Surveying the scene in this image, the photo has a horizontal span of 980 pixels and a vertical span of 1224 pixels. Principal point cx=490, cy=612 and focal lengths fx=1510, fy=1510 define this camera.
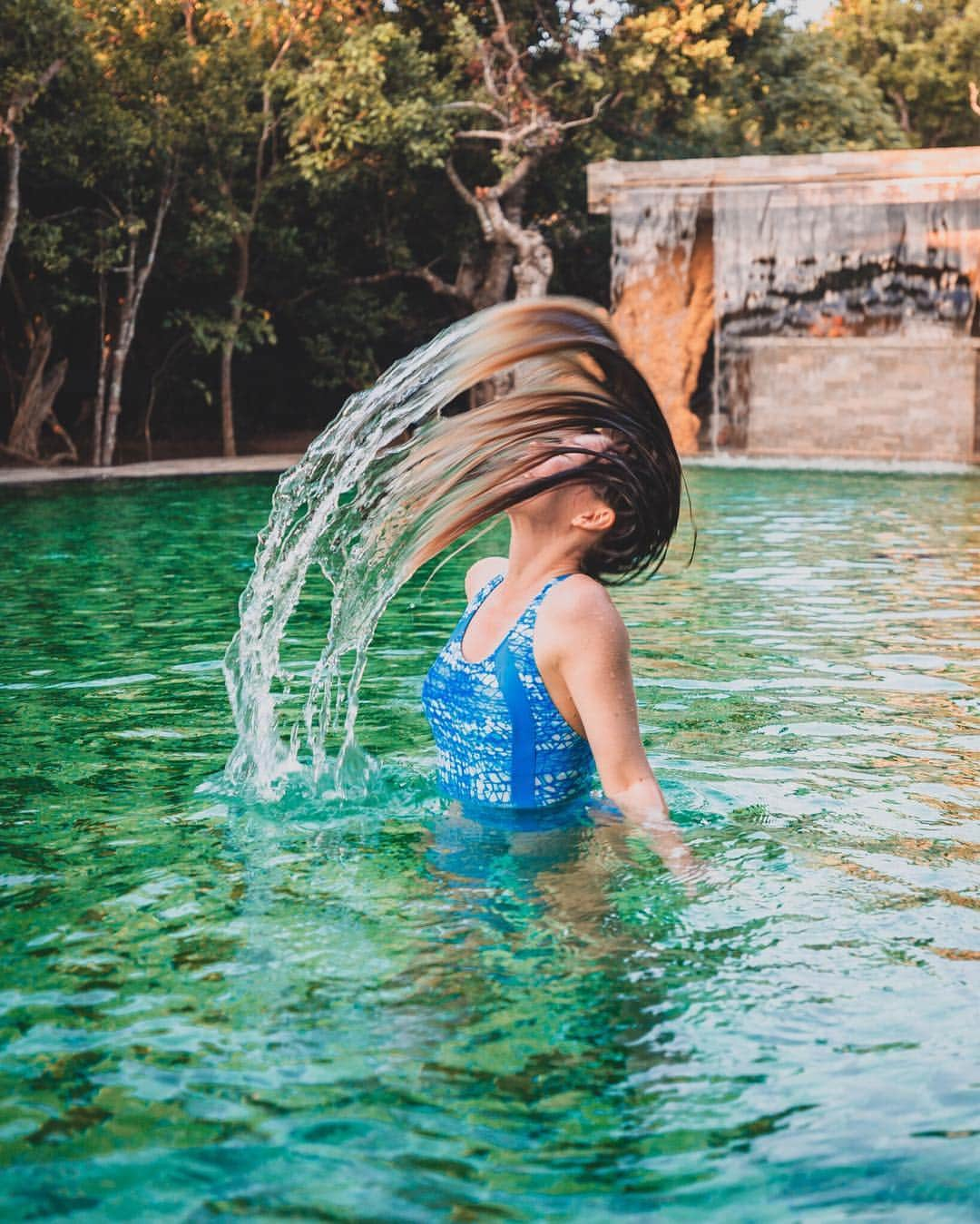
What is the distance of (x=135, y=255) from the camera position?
23.2 meters

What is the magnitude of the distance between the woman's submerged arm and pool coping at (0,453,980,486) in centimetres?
1683

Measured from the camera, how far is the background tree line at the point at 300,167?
2091 cm

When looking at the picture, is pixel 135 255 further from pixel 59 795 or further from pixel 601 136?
pixel 59 795

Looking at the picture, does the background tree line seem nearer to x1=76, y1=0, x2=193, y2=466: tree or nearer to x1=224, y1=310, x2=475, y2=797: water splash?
x1=76, y1=0, x2=193, y2=466: tree

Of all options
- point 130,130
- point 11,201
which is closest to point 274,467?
point 130,130

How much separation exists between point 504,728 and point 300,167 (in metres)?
21.6

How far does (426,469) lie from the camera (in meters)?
4.01

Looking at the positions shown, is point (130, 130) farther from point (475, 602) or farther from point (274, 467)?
point (475, 602)

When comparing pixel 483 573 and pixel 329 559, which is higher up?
pixel 483 573

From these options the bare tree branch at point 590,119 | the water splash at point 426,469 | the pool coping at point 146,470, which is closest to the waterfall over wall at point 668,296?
the bare tree branch at point 590,119

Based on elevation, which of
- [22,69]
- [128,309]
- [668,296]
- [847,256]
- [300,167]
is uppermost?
[22,69]

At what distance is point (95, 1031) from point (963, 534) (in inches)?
437

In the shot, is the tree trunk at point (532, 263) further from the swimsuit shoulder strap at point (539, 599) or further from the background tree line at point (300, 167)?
the swimsuit shoulder strap at point (539, 599)

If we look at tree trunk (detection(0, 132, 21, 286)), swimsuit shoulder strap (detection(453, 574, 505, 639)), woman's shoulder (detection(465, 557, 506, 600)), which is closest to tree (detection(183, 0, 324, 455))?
tree trunk (detection(0, 132, 21, 286))
